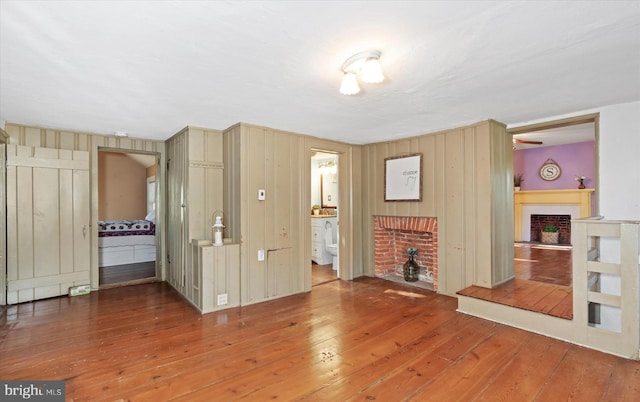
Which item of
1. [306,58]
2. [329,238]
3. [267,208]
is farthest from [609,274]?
[329,238]

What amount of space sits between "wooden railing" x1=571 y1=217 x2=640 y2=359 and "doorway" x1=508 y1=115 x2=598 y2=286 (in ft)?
10.1

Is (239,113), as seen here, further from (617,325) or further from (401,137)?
(617,325)

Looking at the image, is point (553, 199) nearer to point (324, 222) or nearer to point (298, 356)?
point (324, 222)

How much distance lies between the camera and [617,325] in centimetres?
296

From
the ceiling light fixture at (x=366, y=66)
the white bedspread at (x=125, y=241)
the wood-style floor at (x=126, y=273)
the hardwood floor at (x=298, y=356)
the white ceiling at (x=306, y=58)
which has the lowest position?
the hardwood floor at (x=298, y=356)

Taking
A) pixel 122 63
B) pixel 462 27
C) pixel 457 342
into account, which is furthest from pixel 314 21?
pixel 457 342

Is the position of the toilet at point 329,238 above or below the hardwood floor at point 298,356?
above

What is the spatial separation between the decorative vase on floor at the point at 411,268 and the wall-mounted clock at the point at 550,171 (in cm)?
496

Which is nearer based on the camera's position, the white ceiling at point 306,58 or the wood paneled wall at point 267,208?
the white ceiling at point 306,58

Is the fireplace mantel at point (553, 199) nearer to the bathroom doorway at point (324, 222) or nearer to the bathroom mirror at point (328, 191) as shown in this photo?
the bathroom mirror at point (328, 191)

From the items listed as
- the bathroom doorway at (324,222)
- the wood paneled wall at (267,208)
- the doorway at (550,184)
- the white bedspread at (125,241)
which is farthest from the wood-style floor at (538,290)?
the white bedspread at (125,241)

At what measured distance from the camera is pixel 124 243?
19.2ft

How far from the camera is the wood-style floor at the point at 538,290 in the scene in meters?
2.95

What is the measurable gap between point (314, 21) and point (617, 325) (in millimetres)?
3903
